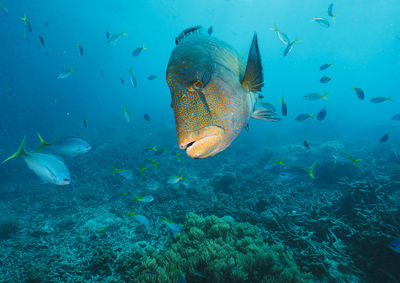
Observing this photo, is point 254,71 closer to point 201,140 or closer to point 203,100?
point 203,100

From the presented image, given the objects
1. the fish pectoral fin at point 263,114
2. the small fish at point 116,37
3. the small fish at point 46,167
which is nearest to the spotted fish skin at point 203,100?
the fish pectoral fin at point 263,114

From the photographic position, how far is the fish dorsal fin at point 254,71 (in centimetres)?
99

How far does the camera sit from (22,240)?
479 cm

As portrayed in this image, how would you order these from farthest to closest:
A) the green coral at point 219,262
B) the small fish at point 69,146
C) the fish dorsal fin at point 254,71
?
the small fish at point 69,146
the green coral at point 219,262
the fish dorsal fin at point 254,71

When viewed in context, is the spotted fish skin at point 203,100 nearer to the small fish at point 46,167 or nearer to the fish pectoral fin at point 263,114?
the fish pectoral fin at point 263,114

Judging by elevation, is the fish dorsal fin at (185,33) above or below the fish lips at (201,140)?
above

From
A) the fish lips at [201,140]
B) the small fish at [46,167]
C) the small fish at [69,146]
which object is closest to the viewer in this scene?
the fish lips at [201,140]

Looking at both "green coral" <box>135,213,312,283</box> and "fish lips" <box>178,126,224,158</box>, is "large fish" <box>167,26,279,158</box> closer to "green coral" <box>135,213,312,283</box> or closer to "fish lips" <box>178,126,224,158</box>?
"fish lips" <box>178,126,224,158</box>

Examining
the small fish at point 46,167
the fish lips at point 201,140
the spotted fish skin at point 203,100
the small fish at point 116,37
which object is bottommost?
the small fish at point 46,167

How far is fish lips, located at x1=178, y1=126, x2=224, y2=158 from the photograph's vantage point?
0.75 m

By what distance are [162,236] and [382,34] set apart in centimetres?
10609

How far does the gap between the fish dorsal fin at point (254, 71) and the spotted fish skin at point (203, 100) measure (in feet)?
0.30

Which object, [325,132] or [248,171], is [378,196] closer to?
[248,171]

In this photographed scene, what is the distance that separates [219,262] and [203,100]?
2.60 m
